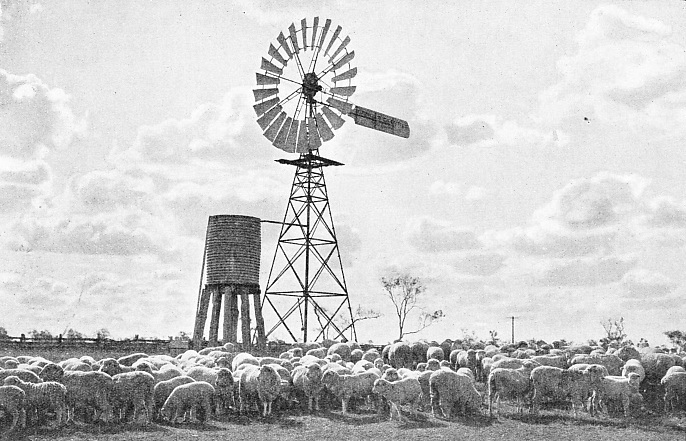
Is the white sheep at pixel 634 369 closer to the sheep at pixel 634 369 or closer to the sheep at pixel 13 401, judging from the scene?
the sheep at pixel 634 369

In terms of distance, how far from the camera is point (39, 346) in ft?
126

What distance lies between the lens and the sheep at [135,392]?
21.3 metres

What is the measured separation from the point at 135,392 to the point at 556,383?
1221 centimetres

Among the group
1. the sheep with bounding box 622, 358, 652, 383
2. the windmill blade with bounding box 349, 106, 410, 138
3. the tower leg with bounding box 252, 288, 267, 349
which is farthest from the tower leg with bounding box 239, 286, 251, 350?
the sheep with bounding box 622, 358, 652, 383

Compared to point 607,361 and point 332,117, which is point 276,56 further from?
point 607,361

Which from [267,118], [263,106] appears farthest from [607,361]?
[263,106]

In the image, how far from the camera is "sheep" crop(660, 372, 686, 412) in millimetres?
25344

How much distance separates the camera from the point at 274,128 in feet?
143

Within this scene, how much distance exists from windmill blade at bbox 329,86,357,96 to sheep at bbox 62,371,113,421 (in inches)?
1044

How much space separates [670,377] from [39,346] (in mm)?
28107

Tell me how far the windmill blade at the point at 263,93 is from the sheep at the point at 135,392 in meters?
24.2

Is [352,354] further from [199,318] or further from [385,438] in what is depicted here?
[385,438]

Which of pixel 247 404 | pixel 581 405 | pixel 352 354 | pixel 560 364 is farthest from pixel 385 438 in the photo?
pixel 352 354

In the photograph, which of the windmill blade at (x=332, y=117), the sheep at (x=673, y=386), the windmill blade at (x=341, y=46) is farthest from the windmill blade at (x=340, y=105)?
the sheep at (x=673, y=386)
